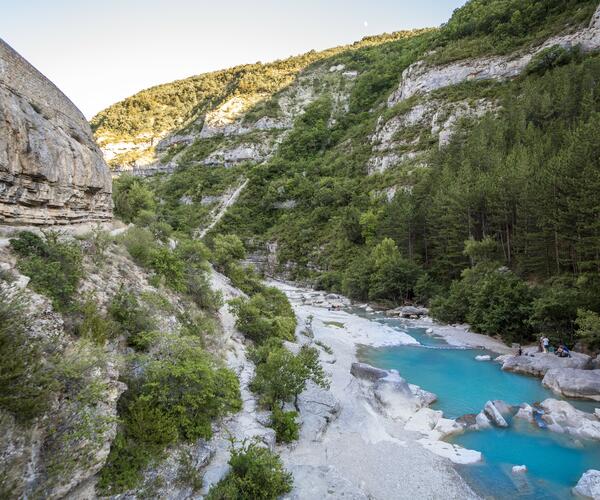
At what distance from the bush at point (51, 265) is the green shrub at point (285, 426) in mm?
7074

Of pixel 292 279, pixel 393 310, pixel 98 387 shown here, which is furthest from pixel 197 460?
pixel 292 279

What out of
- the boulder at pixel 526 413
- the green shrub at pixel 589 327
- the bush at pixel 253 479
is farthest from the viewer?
the green shrub at pixel 589 327

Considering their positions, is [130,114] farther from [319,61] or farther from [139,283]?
[139,283]

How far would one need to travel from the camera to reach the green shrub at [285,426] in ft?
35.0

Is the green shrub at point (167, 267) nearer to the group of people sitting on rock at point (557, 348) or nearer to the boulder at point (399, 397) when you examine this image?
the boulder at point (399, 397)

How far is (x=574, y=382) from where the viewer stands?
15.4 meters

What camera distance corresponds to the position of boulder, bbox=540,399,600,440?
1217 centimetres

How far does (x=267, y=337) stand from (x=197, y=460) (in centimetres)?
1060

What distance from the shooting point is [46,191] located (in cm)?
1296

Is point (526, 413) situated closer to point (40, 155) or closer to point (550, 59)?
point (40, 155)

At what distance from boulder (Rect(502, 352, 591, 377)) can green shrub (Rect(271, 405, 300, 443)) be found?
14272mm

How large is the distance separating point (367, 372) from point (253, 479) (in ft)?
33.5

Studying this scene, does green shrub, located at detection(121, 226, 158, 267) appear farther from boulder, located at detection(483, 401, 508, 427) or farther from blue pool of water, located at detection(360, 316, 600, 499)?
boulder, located at detection(483, 401, 508, 427)

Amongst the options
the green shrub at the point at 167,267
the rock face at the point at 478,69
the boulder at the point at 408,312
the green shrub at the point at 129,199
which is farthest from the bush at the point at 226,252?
the rock face at the point at 478,69
